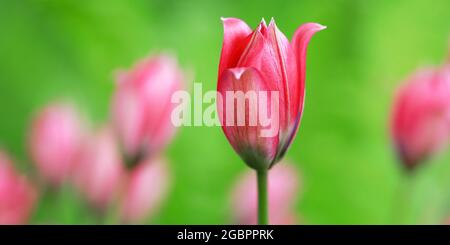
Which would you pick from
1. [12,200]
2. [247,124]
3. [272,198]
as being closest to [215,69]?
[272,198]

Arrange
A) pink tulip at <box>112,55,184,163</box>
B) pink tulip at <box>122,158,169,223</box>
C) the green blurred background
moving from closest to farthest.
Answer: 1. pink tulip at <box>112,55,184,163</box>
2. pink tulip at <box>122,158,169,223</box>
3. the green blurred background

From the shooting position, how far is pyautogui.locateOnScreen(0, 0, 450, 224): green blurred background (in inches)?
36.1

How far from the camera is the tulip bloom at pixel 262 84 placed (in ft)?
1.27

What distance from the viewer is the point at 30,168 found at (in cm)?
76

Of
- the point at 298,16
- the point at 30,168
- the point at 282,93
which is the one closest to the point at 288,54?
the point at 282,93

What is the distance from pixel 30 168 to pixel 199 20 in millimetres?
327

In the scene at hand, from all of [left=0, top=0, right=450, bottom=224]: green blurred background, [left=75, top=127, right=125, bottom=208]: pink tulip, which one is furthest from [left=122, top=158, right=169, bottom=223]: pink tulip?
[left=0, top=0, right=450, bottom=224]: green blurred background

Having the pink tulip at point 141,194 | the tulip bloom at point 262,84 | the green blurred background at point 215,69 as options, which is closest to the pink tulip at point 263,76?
the tulip bloom at point 262,84

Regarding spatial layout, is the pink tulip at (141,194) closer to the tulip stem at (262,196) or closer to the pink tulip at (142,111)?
the pink tulip at (142,111)

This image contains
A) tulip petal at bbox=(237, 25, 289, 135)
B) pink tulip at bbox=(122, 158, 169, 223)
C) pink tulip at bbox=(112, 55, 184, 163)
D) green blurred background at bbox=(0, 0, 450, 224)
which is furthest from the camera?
green blurred background at bbox=(0, 0, 450, 224)

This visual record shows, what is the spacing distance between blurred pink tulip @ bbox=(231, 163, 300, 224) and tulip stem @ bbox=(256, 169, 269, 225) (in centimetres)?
27

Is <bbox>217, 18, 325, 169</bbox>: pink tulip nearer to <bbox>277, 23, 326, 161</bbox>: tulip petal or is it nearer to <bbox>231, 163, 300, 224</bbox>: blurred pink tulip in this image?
<bbox>277, 23, 326, 161</bbox>: tulip petal

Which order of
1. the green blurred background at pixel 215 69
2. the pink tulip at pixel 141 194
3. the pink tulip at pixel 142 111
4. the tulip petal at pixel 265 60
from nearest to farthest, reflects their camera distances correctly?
the tulip petal at pixel 265 60 → the pink tulip at pixel 142 111 → the pink tulip at pixel 141 194 → the green blurred background at pixel 215 69
